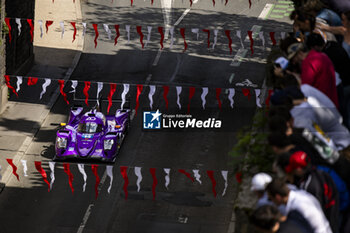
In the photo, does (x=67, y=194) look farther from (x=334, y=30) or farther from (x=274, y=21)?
(x=274, y=21)

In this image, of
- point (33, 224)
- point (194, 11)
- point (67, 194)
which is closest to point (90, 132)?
point (67, 194)

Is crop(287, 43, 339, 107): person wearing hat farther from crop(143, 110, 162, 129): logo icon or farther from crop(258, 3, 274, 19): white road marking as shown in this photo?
crop(258, 3, 274, 19): white road marking

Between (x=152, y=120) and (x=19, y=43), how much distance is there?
9.11 metres

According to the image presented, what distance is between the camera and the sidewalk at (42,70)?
3170 centimetres

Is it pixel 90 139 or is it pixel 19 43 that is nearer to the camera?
pixel 90 139

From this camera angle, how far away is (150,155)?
31141 millimetres

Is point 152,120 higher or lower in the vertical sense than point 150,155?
higher

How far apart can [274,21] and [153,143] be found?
18.3 meters

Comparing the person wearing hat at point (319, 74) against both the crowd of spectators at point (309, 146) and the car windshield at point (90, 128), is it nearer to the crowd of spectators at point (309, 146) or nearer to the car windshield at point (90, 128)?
the crowd of spectators at point (309, 146)

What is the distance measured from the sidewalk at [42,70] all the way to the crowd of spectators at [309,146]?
1645 centimetres

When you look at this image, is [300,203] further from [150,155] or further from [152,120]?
[152,120]

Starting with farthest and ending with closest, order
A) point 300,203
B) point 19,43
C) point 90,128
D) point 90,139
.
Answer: point 19,43, point 90,128, point 90,139, point 300,203

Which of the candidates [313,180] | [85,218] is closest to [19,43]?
[85,218]

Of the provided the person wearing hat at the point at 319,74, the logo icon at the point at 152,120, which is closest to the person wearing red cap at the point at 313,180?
the person wearing hat at the point at 319,74
